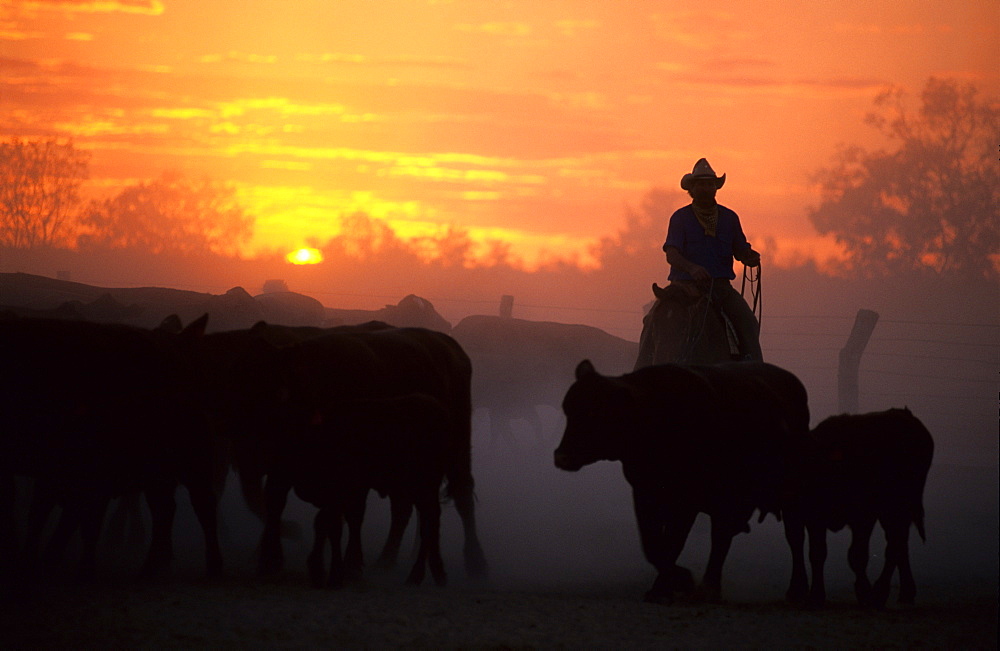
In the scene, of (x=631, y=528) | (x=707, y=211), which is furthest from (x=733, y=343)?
(x=631, y=528)

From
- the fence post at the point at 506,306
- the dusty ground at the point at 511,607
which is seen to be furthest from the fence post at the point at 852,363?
the fence post at the point at 506,306

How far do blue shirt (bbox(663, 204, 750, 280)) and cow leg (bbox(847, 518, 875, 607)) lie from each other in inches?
134

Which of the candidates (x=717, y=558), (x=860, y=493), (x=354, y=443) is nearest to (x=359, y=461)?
(x=354, y=443)

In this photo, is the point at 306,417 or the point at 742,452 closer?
the point at 306,417

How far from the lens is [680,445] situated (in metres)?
7.71

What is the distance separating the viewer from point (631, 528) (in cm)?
1199

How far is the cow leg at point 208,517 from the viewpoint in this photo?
7.45 metres

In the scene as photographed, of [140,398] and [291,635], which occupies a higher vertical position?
[140,398]

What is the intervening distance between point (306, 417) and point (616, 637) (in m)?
2.37

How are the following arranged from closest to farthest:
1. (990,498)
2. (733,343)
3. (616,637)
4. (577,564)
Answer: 1. (616,637)
2. (577,564)
3. (733,343)
4. (990,498)

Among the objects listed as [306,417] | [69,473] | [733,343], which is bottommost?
[69,473]

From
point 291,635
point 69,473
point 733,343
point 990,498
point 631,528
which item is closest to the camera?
point 291,635

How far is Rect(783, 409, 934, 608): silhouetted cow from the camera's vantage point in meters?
7.93

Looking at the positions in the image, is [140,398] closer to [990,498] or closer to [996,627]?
[996,627]
